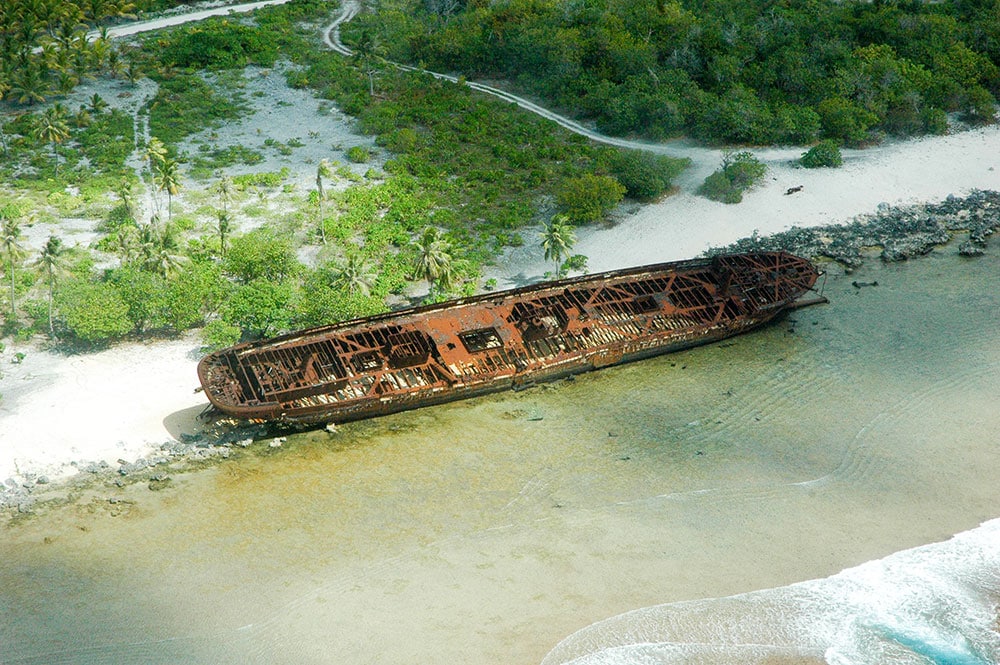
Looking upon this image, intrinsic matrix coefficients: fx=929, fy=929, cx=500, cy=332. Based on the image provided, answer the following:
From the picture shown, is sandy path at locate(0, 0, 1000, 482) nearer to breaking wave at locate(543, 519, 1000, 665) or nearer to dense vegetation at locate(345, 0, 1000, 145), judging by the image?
dense vegetation at locate(345, 0, 1000, 145)

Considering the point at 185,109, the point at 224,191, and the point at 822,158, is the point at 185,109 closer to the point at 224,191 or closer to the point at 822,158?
the point at 224,191

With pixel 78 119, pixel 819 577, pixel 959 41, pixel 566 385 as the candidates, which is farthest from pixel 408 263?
pixel 959 41

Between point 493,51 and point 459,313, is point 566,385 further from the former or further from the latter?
point 493,51

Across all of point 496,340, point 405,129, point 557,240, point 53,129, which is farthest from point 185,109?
point 496,340

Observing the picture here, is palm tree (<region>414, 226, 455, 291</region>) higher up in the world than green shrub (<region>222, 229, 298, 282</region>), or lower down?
higher up

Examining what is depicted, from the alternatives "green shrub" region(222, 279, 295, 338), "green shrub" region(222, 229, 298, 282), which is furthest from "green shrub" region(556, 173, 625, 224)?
"green shrub" region(222, 279, 295, 338)

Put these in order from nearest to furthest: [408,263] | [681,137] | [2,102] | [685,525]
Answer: [685,525]
[408,263]
[681,137]
[2,102]
